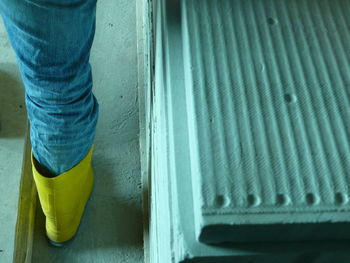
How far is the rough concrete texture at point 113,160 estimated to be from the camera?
1174mm

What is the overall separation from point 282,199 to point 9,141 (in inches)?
35.9

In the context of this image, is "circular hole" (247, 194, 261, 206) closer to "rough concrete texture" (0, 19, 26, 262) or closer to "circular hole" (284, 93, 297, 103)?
"circular hole" (284, 93, 297, 103)

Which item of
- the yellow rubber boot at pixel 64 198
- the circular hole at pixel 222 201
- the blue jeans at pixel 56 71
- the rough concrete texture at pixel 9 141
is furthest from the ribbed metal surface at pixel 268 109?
the rough concrete texture at pixel 9 141

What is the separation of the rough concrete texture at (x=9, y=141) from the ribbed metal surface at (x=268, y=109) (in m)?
0.71

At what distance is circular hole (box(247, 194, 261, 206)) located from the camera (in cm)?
48

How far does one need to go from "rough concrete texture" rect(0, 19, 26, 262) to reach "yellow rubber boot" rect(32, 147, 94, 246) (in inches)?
3.6

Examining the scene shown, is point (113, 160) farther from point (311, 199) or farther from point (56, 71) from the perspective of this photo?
point (311, 199)

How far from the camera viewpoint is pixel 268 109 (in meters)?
0.54

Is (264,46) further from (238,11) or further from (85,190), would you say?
(85,190)

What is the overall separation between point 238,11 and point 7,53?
945 millimetres

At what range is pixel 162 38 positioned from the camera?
2.21ft

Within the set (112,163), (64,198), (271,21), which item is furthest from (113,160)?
(271,21)

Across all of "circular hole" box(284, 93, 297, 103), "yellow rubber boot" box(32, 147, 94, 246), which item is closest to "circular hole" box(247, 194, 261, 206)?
"circular hole" box(284, 93, 297, 103)

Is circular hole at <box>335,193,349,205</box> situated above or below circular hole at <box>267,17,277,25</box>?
below
